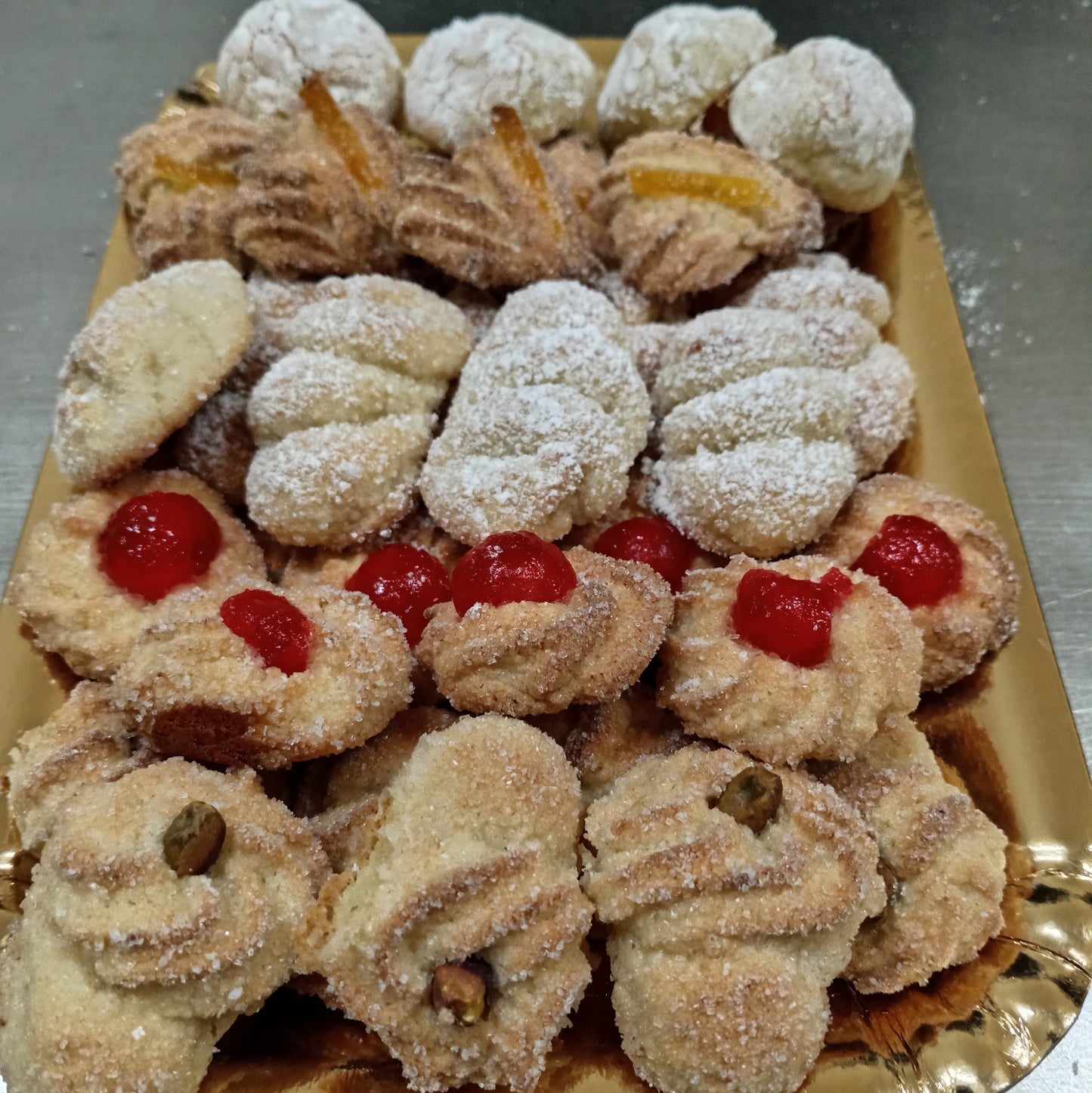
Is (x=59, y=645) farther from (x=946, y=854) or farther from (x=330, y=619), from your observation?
(x=946, y=854)

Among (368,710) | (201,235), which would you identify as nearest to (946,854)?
(368,710)

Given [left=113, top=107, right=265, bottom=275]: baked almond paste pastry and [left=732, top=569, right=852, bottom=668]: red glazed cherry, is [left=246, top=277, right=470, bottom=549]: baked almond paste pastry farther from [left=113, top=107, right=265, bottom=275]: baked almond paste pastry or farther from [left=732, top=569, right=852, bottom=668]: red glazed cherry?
[left=732, top=569, right=852, bottom=668]: red glazed cherry

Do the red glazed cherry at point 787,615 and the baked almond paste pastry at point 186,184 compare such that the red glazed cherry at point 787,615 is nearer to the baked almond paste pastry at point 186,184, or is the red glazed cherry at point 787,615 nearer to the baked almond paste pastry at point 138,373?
the baked almond paste pastry at point 138,373

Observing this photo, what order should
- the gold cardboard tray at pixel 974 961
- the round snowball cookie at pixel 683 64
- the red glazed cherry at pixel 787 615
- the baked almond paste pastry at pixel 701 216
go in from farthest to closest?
the round snowball cookie at pixel 683 64 → the baked almond paste pastry at pixel 701 216 → the red glazed cherry at pixel 787 615 → the gold cardboard tray at pixel 974 961

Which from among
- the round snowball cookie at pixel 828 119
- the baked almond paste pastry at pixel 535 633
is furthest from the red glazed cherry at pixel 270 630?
the round snowball cookie at pixel 828 119

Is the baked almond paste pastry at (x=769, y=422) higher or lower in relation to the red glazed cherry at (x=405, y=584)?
higher

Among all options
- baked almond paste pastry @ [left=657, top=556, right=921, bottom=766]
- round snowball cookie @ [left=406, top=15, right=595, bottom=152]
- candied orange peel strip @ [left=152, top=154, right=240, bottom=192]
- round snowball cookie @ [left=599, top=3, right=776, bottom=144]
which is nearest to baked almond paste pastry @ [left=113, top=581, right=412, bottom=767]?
baked almond paste pastry @ [left=657, top=556, right=921, bottom=766]
